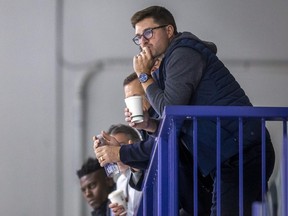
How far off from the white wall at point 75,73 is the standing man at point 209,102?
2870 millimetres

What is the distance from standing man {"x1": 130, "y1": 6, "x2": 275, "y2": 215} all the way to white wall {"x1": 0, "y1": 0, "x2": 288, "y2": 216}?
2870mm

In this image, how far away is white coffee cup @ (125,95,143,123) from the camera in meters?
3.21

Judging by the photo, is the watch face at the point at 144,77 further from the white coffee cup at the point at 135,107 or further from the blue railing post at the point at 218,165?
the blue railing post at the point at 218,165

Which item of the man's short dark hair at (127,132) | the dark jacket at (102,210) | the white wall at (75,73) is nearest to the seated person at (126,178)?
the man's short dark hair at (127,132)

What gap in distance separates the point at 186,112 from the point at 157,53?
1.88ft

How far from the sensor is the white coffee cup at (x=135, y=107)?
3.21 meters

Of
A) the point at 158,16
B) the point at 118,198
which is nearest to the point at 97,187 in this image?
the point at 118,198

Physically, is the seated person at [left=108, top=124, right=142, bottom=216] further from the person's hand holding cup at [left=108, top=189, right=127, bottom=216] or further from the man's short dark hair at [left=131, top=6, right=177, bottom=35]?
the man's short dark hair at [left=131, top=6, right=177, bottom=35]

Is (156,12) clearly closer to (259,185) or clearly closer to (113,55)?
(259,185)

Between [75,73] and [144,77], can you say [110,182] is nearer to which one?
[75,73]

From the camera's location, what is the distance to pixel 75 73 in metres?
6.10

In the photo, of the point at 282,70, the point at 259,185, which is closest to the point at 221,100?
the point at 259,185

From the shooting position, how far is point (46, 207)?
6012 millimetres

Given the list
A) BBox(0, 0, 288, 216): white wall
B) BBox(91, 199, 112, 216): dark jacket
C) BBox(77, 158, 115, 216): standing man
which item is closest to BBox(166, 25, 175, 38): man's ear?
BBox(91, 199, 112, 216): dark jacket
